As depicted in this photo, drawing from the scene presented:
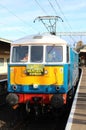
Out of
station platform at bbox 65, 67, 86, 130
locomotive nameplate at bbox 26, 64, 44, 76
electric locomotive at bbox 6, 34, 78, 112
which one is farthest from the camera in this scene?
locomotive nameplate at bbox 26, 64, 44, 76

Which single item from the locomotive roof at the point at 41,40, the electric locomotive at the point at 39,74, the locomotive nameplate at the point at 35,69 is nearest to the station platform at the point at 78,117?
the electric locomotive at the point at 39,74

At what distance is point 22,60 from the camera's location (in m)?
12.6

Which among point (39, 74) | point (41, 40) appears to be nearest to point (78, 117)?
point (39, 74)

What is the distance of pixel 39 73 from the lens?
1204 centimetres

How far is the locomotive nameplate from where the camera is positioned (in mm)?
12039

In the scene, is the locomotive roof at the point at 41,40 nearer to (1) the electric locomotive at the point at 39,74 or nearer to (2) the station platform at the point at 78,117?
(1) the electric locomotive at the point at 39,74

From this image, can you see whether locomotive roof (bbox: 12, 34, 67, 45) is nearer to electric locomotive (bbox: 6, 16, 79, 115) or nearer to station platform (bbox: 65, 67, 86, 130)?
electric locomotive (bbox: 6, 16, 79, 115)

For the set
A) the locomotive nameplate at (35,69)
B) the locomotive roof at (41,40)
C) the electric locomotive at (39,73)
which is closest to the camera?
the electric locomotive at (39,73)

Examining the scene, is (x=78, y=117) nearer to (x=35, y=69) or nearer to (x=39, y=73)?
(x=39, y=73)

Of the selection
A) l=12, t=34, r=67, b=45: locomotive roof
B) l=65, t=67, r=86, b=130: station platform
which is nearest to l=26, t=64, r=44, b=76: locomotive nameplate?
l=12, t=34, r=67, b=45: locomotive roof

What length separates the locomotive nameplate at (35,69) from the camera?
1204 cm

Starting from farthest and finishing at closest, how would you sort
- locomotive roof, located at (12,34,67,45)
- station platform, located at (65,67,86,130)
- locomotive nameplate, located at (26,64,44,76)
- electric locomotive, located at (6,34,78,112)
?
locomotive roof, located at (12,34,67,45)
locomotive nameplate, located at (26,64,44,76)
electric locomotive, located at (6,34,78,112)
station platform, located at (65,67,86,130)

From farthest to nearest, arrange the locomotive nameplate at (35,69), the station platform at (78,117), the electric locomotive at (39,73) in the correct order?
1. the locomotive nameplate at (35,69)
2. the electric locomotive at (39,73)
3. the station platform at (78,117)

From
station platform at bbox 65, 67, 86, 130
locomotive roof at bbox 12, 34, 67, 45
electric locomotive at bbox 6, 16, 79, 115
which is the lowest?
station platform at bbox 65, 67, 86, 130
